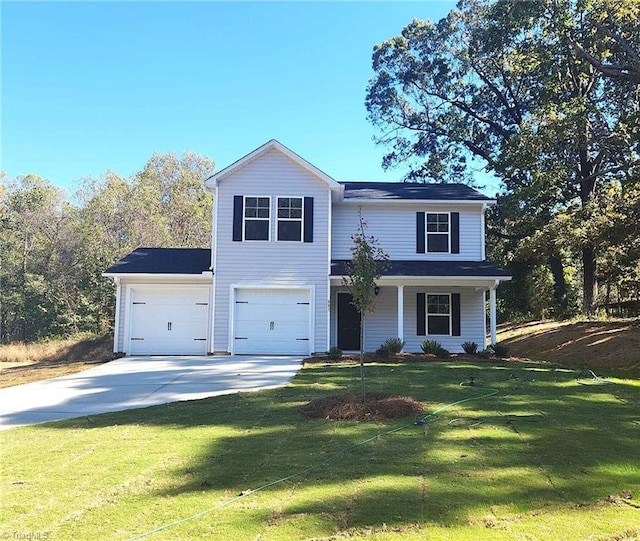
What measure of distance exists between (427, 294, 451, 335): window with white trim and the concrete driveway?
5.50m

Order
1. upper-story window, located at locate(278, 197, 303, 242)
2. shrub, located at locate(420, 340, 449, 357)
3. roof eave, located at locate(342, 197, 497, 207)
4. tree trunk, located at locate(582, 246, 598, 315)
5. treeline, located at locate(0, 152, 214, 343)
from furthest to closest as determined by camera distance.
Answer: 1. treeline, located at locate(0, 152, 214, 343)
2. tree trunk, located at locate(582, 246, 598, 315)
3. roof eave, located at locate(342, 197, 497, 207)
4. upper-story window, located at locate(278, 197, 303, 242)
5. shrub, located at locate(420, 340, 449, 357)

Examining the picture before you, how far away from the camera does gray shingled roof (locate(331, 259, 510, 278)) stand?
56.3 feet

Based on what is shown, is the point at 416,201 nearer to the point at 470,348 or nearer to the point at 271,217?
the point at 271,217

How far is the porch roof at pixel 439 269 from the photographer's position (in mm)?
17078

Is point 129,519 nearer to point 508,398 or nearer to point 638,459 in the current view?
point 638,459

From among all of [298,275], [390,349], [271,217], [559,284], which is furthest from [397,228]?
[559,284]

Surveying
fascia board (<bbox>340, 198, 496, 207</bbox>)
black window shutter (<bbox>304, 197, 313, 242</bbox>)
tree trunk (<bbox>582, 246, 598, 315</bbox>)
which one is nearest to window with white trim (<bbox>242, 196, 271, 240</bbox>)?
black window shutter (<bbox>304, 197, 313, 242</bbox>)

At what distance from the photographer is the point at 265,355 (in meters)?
17.2

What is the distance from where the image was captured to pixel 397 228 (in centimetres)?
1898

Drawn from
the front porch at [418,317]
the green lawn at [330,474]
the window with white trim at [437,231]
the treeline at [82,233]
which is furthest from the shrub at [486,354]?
the treeline at [82,233]

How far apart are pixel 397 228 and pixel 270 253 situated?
15.6 feet

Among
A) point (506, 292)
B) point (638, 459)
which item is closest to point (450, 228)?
point (506, 292)

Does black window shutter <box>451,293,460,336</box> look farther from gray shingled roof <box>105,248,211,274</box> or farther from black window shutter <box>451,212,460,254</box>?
gray shingled roof <box>105,248,211,274</box>

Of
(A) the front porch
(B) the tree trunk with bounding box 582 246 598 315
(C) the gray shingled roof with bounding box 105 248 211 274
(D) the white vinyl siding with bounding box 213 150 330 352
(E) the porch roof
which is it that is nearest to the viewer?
(E) the porch roof
